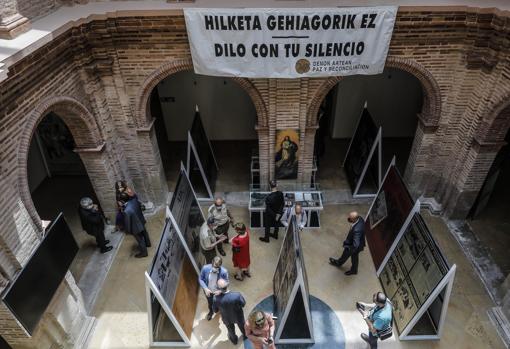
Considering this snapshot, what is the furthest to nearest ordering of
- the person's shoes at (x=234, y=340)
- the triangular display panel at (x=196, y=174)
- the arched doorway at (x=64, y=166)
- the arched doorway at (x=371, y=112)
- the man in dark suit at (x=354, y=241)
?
the arched doorway at (x=371, y=112)
the triangular display panel at (x=196, y=174)
the man in dark suit at (x=354, y=241)
the person's shoes at (x=234, y=340)
the arched doorway at (x=64, y=166)

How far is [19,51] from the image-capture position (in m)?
5.09

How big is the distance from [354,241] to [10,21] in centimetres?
663

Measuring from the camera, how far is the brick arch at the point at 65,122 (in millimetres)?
5457

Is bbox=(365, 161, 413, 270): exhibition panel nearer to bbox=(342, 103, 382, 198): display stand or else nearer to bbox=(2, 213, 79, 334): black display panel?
bbox=(342, 103, 382, 198): display stand

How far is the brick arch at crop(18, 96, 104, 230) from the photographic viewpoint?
215 inches

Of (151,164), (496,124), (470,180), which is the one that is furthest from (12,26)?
(470,180)

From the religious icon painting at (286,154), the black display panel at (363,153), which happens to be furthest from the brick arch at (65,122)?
the black display panel at (363,153)

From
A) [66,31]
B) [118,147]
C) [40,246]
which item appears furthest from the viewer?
[118,147]

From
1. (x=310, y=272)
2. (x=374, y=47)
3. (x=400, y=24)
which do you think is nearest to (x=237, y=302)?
(x=310, y=272)

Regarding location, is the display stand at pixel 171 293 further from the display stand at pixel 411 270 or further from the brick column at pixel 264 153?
the display stand at pixel 411 270

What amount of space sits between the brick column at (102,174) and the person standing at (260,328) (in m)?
4.60

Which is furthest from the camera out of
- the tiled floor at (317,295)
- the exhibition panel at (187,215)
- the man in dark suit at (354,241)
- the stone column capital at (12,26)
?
the exhibition panel at (187,215)

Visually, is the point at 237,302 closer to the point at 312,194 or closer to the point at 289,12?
the point at 312,194

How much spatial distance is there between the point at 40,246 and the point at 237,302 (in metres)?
3.02
